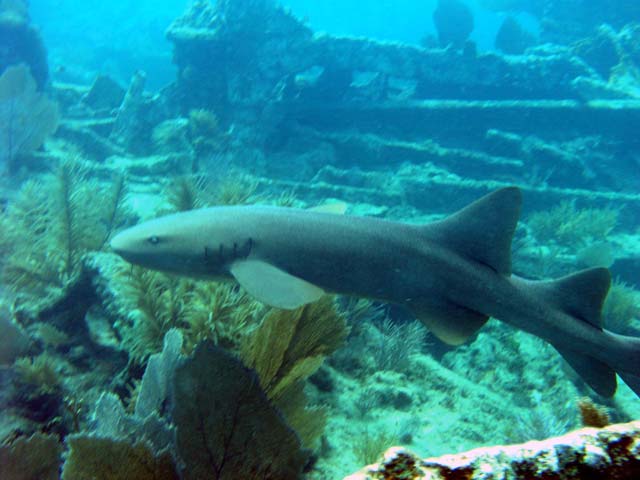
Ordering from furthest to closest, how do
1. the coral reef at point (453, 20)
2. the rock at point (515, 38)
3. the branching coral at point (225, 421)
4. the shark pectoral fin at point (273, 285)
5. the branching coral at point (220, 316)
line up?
the rock at point (515, 38) → the coral reef at point (453, 20) → the branching coral at point (220, 316) → the shark pectoral fin at point (273, 285) → the branching coral at point (225, 421)

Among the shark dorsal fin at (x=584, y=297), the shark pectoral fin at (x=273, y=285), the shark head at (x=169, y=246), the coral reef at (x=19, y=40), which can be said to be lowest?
the shark dorsal fin at (x=584, y=297)

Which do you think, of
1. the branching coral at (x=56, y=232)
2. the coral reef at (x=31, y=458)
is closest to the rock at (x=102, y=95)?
the branching coral at (x=56, y=232)

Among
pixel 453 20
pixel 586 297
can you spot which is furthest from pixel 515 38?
pixel 586 297

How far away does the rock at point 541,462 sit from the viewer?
1.28 meters

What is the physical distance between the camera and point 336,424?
3.65m

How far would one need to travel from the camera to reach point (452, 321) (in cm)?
306

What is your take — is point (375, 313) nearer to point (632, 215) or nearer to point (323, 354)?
point (323, 354)

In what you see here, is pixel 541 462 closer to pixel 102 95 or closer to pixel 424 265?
pixel 424 265

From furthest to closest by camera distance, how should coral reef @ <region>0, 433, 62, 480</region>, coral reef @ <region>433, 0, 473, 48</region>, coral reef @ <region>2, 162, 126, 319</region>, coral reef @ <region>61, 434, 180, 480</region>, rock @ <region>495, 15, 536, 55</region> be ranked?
Answer: rock @ <region>495, 15, 536, 55</region> < coral reef @ <region>433, 0, 473, 48</region> < coral reef @ <region>2, 162, 126, 319</region> < coral reef @ <region>0, 433, 62, 480</region> < coral reef @ <region>61, 434, 180, 480</region>

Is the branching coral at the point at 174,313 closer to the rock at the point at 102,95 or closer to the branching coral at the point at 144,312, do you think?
the branching coral at the point at 144,312

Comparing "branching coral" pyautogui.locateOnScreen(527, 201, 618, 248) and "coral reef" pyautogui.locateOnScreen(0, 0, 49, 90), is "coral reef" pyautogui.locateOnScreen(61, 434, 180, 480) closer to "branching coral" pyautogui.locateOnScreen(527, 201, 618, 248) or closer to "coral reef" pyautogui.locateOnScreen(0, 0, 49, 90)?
"branching coral" pyautogui.locateOnScreen(527, 201, 618, 248)

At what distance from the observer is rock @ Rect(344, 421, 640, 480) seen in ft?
4.19

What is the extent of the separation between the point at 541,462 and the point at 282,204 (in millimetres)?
5455

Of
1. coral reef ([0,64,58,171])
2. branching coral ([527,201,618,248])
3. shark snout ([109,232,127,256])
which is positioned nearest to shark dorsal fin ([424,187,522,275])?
shark snout ([109,232,127,256])
